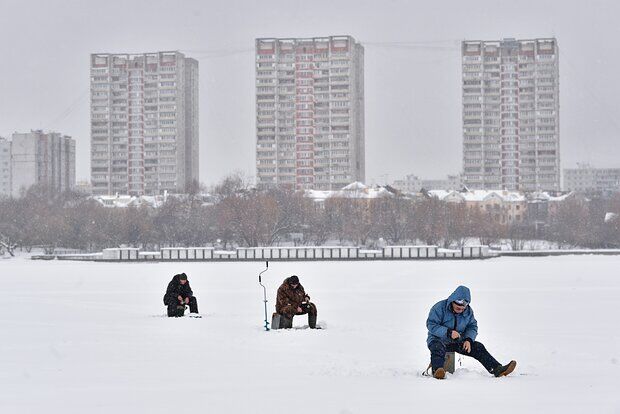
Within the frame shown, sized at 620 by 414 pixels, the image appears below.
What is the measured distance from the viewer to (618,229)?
94125 millimetres

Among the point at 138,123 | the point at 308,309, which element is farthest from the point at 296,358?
the point at 138,123

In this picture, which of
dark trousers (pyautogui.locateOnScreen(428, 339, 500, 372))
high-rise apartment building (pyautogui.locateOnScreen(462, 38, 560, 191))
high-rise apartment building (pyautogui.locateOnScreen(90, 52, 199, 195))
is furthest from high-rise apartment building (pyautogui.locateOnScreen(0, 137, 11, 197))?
dark trousers (pyautogui.locateOnScreen(428, 339, 500, 372))

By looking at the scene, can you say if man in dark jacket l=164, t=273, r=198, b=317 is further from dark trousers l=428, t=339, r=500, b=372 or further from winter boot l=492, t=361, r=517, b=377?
winter boot l=492, t=361, r=517, b=377

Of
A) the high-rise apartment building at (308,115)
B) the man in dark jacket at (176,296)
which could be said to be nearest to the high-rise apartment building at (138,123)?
the high-rise apartment building at (308,115)

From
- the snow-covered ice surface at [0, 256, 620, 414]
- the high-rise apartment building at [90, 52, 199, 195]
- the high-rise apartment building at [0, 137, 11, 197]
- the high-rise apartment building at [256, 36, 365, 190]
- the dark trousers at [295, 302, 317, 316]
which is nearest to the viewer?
the snow-covered ice surface at [0, 256, 620, 414]

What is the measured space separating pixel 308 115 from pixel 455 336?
123821mm

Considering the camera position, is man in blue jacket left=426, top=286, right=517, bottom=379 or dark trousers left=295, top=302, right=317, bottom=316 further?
dark trousers left=295, top=302, right=317, bottom=316

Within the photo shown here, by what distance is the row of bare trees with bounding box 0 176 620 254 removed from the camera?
299 ft

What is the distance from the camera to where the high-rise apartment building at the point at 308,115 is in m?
132

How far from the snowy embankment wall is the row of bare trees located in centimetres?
1893

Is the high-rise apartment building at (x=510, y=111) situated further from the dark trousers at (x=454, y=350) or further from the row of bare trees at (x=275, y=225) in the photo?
the dark trousers at (x=454, y=350)

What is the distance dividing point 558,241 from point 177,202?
3880 centimetres

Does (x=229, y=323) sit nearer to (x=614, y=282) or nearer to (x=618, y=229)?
(x=614, y=282)

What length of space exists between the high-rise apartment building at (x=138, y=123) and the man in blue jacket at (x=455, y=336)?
5161 inches
